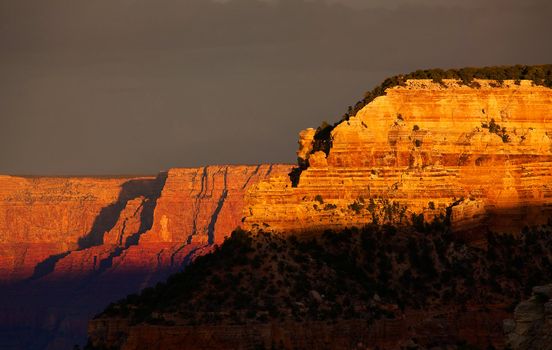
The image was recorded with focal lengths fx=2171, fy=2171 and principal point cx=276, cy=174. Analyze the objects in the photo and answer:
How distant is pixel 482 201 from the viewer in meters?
96.8

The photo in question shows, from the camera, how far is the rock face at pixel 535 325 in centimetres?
5331

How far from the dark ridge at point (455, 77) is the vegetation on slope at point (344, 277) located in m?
6.88

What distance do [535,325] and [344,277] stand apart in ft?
126

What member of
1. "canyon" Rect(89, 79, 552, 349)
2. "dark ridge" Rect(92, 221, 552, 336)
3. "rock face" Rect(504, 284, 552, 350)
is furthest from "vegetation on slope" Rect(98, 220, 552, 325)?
"rock face" Rect(504, 284, 552, 350)

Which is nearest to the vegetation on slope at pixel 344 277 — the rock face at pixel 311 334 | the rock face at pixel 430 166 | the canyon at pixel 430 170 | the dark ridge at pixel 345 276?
the dark ridge at pixel 345 276

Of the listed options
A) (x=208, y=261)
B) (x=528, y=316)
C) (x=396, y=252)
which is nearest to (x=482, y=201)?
(x=396, y=252)

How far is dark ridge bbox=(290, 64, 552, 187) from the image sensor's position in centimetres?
10125

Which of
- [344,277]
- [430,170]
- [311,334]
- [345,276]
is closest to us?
[311,334]

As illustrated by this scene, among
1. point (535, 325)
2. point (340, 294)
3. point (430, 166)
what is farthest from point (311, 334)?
point (535, 325)

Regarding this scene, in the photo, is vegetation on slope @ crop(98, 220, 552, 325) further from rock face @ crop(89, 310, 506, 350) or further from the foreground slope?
rock face @ crop(89, 310, 506, 350)

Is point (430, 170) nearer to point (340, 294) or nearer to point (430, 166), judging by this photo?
point (430, 166)

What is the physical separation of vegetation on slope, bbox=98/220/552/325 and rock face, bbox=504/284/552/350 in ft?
110

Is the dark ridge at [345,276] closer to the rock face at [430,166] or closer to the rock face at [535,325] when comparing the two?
the rock face at [430,166]

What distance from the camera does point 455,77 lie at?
10225 cm
